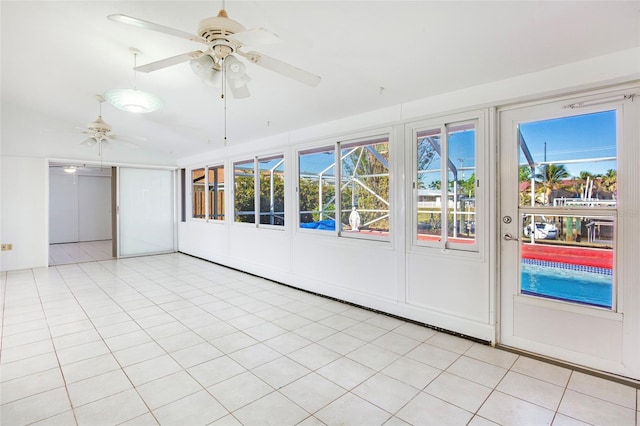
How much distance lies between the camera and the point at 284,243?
490 centimetres

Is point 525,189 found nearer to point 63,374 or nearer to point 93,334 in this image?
point 63,374

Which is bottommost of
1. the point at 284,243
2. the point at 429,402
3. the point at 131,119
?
the point at 429,402

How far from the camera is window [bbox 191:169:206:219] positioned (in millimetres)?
7043

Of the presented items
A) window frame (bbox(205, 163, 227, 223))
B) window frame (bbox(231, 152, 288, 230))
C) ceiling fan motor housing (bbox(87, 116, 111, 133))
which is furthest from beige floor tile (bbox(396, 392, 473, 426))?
window frame (bbox(205, 163, 227, 223))

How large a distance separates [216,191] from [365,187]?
3.79m

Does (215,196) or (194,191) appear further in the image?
(194,191)

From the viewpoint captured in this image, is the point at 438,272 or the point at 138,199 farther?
the point at 138,199

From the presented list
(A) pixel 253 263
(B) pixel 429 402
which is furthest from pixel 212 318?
(B) pixel 429 402

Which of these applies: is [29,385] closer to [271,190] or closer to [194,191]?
[271,190]

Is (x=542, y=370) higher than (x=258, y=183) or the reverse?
the reverse

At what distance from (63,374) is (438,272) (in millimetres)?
3266

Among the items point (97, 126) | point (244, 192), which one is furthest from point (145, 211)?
point (97, 126)

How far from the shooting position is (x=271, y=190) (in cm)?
530

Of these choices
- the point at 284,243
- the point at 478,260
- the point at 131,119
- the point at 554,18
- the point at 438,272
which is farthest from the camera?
the point at 131,119
